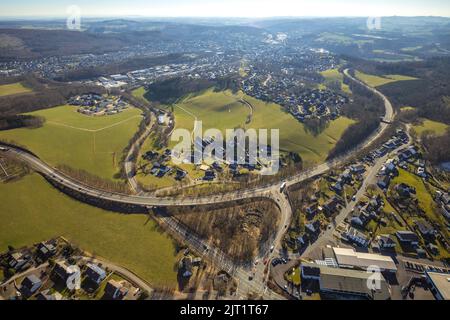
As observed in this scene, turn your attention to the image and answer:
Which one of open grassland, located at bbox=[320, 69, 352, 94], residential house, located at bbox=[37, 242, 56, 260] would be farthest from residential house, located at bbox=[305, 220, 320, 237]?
open grassland, located at bbox=[320, 69, 352, 94]

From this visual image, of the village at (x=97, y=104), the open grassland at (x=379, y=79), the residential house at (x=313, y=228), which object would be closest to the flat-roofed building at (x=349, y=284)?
the residential house at (x=313, y=228)

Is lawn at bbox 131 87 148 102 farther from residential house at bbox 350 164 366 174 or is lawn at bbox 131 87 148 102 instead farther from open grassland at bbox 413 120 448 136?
open grassland at bbox 413 120 448 136

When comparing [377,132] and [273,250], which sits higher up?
[377,132]

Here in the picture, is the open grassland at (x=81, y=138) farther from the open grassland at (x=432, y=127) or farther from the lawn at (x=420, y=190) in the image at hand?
the open grassland at (x=432, y=127)

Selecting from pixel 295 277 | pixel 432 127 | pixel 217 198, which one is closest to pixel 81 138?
pixel 217 198

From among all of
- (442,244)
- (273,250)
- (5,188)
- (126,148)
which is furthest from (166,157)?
(442,244)
